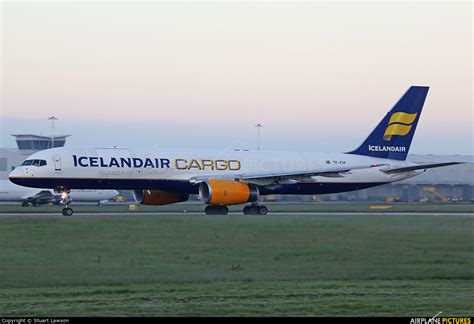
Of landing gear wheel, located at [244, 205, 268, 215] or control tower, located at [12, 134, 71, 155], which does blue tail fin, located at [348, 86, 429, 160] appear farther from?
control tower, located at [12, 134, 71, 155]

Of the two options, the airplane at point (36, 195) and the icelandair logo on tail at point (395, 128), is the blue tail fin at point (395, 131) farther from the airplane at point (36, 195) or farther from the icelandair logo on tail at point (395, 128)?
the airplane at point (36, 195)

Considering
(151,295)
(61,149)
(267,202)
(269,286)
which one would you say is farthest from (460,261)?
(267,202)

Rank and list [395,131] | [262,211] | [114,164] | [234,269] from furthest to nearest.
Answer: [395,131] < [262,211] < [114,164] < [234,269]

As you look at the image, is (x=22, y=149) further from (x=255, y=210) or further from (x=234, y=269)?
(x=234, y=269)

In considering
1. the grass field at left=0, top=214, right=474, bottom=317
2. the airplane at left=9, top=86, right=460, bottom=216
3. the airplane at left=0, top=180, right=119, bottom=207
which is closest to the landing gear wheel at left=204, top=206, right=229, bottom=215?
the airplane at left=9, top=86, right=460, bottom=216

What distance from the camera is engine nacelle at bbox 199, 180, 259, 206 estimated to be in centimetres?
5019

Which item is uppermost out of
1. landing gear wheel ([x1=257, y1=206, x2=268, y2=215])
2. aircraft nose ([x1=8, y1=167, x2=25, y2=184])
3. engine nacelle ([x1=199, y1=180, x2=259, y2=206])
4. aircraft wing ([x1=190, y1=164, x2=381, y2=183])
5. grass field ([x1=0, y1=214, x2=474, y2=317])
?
aircraft nose ([x1=8, y1=167, x2=25, y2=184])

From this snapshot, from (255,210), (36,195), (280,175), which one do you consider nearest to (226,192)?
(255,210)

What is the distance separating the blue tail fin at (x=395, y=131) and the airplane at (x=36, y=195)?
33.1m

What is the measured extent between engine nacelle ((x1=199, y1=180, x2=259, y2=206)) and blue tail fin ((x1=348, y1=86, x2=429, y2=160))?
11.7 metres

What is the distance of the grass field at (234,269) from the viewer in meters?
17.1

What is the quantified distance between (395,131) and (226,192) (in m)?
15.7

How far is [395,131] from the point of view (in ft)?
199

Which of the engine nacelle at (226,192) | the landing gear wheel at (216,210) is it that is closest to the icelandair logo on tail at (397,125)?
the engine nacelle at (226,192)
